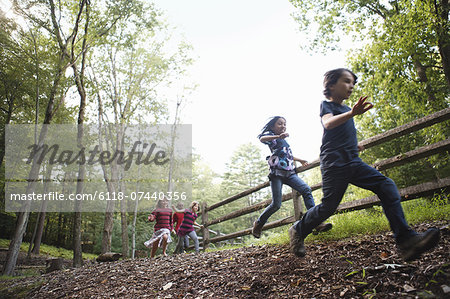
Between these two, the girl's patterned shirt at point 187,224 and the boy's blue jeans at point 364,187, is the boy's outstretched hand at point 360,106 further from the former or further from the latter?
the girl's patterned shirt at point 187,224

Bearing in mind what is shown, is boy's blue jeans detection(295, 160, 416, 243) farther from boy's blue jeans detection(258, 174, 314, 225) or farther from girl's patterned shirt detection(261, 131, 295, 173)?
girl's patterned shirt detection(261, 131, 295, 173)

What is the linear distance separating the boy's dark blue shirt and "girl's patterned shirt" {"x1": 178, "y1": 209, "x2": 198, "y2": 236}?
598cm

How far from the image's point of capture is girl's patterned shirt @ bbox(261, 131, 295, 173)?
11.1 feet

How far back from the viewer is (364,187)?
2.28m

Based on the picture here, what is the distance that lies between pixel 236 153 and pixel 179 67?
48.0ft

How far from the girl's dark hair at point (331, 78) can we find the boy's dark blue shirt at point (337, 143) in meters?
0.13

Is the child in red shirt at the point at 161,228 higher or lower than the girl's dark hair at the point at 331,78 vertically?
lower

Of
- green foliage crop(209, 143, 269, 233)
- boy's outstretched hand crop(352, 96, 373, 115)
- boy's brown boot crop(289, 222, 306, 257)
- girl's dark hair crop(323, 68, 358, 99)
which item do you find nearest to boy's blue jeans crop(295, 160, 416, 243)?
boy's brown boot crop(289, 222, 306, 257)

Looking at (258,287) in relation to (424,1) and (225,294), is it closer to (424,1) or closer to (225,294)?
(225,294)

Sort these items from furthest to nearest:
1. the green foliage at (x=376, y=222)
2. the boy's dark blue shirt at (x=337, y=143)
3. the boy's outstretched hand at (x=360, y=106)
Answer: the green foliage at (x=376, y=222), the boy's dark blue shirt at (x=337, y=143), the boy's outstretched hand at (x=360, y=106)

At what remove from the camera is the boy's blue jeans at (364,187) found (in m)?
2.04

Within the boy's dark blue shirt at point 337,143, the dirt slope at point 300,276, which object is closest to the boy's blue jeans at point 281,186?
the dirt slope at point 300,276

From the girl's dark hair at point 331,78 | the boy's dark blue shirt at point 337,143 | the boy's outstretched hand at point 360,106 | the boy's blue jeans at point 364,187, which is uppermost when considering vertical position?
the girl's dark hair at point 331,78

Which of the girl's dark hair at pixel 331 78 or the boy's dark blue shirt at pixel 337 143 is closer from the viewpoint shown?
the boy's dark blue shirt at pixel 337 143
